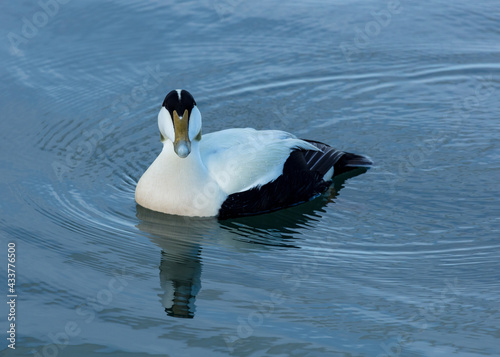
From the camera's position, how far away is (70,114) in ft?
30.9

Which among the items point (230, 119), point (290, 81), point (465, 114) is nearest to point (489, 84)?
point (465, 114)

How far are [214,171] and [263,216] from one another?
58cm

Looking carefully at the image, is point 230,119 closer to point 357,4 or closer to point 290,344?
point 357,4

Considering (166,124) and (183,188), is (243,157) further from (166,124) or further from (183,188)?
(166,124)

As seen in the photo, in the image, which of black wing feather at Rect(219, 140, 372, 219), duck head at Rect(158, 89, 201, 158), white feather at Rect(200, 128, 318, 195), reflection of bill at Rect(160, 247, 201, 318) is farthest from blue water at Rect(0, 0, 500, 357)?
duck head at Rect(158, 89, 201, 158)

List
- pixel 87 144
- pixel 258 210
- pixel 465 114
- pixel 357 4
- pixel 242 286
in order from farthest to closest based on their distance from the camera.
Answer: pixel 357 4
pixel 465 114
pixel 87 144
pixel 258 210
pixel 242 286

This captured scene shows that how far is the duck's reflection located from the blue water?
0.7 inches

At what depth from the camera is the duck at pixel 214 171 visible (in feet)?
24.7

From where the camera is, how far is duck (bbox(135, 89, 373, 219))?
24.7ft

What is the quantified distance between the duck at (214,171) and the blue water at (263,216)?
141 mm

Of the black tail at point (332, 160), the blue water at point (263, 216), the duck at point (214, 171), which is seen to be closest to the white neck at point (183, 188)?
the duck at point (214, 171)

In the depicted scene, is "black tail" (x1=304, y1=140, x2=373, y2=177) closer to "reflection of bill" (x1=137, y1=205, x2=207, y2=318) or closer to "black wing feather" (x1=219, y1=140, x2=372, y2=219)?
"black wing feather" (x1=219, y1=140, x2=372, y2=219)

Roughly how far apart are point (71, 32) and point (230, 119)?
2752mm

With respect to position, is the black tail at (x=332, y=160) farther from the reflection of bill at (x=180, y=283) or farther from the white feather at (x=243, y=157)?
the reflection of bill at (x=180, y=283)
